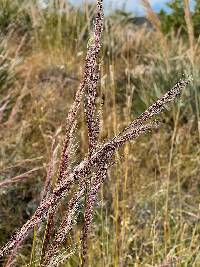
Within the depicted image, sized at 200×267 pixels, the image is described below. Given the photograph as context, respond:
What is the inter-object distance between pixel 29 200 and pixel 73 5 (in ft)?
20.3

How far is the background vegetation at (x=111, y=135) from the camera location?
7.09 feet

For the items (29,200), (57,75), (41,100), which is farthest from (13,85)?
(29,200)

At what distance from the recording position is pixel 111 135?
14.0 ft

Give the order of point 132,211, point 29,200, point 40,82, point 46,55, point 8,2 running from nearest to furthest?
point 132,211 → point 29,200 → point 40,82 → point 46,55 → point 8,2

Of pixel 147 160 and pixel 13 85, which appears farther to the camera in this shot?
pixel 13 85

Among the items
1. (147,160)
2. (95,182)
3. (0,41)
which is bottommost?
(147,160)

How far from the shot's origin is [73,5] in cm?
903

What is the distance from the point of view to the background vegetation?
2.16m

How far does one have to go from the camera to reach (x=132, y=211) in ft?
9.88

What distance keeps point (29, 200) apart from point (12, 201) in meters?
0.16

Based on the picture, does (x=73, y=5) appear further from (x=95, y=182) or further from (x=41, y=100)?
(x=95, y=182)

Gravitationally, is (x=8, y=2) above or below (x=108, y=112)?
above

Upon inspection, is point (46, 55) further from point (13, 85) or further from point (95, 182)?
point (95, 182)

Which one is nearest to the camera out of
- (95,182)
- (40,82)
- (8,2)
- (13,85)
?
(95,182)
